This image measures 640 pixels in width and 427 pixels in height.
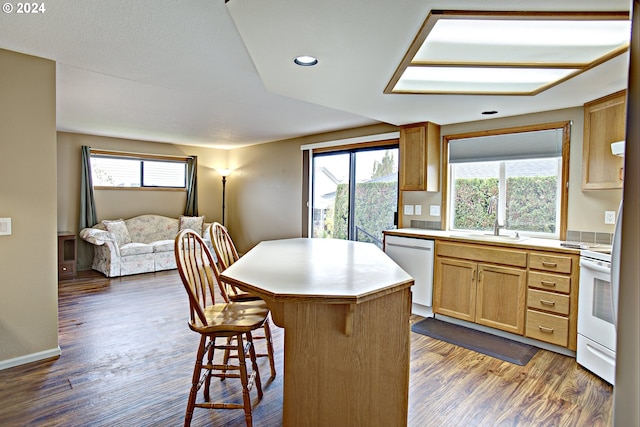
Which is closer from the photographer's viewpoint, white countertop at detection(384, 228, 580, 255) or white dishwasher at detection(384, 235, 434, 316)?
white countertop at detection(384, 228, 580, 255)

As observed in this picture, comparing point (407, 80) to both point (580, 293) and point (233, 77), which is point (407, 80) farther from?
point (580, 293)

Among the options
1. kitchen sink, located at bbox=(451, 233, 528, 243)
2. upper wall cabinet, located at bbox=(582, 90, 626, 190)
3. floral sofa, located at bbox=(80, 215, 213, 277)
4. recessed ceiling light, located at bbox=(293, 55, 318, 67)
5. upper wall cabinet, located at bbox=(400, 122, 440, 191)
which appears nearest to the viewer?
recessed ceiling light, located at bbox=(293, 55, 318, 67)

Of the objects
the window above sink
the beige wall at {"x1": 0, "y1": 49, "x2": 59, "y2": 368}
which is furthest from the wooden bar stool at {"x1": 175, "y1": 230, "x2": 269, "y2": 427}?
the window above sink

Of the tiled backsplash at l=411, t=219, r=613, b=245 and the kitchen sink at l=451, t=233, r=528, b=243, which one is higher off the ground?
the tiled backsplash at l=411, t=219, r=613, b=245

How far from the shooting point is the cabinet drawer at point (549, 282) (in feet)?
9.30

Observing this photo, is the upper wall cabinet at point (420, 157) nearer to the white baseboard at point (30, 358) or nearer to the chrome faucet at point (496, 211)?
the chrome faucet at point (496, 211)

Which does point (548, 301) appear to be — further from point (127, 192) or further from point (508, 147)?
point (127, 192)

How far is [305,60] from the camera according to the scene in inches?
88.6

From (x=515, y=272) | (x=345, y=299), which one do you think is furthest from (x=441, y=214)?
(x=345, y=299)

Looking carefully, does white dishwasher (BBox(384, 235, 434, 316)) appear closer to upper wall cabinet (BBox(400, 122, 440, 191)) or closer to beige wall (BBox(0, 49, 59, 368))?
upper wall cabinet (BBox(400, 122, 440, 191))

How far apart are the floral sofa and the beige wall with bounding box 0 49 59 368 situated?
2996 millimetres

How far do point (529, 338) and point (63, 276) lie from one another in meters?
6.20

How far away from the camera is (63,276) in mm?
5238

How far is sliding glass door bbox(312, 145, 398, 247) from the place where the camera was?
490 centimetres
